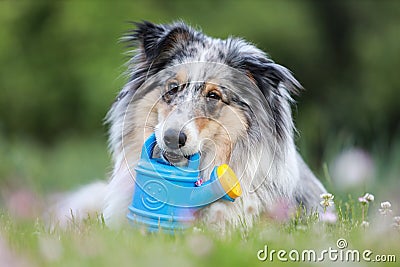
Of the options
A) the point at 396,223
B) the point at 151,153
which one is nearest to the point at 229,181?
the point at 151,153

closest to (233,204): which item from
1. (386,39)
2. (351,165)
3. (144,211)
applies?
(144,211)

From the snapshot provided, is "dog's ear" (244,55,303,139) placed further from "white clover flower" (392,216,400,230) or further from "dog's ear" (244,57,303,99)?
"white clover flower" (392,216,400,230)

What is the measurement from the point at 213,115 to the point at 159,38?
0.57 metres

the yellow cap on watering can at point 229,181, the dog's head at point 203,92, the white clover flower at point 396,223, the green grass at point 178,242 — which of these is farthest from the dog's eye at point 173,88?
the white clover flower at point 396,223

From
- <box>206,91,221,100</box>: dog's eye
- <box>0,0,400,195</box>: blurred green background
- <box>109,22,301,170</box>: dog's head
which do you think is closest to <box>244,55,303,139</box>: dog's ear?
<box>109,22,301,170</box>: dog's head

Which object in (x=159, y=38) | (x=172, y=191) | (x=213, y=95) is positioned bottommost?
(x=172, y=191)

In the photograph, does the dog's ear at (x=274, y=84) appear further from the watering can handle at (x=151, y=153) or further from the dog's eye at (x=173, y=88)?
the watering can handle at (x=151, y=153)

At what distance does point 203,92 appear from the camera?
3781 millimetres

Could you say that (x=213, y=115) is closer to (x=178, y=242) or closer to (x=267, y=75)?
(x=267, y=75)

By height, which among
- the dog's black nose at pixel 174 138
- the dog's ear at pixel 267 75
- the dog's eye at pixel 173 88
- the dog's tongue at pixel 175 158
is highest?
the dog's ear at pixel 267 75

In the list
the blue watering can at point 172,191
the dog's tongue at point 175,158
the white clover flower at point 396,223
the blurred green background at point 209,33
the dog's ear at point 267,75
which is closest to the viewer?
the white clover flower at point 396,223

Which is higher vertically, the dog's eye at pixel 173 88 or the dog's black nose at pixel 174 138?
the dog's eye at pixel 173 88

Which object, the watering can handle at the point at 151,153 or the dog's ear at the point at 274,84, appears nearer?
the watering can handle at the point at 151,153

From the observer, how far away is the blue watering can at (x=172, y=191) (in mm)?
3506
